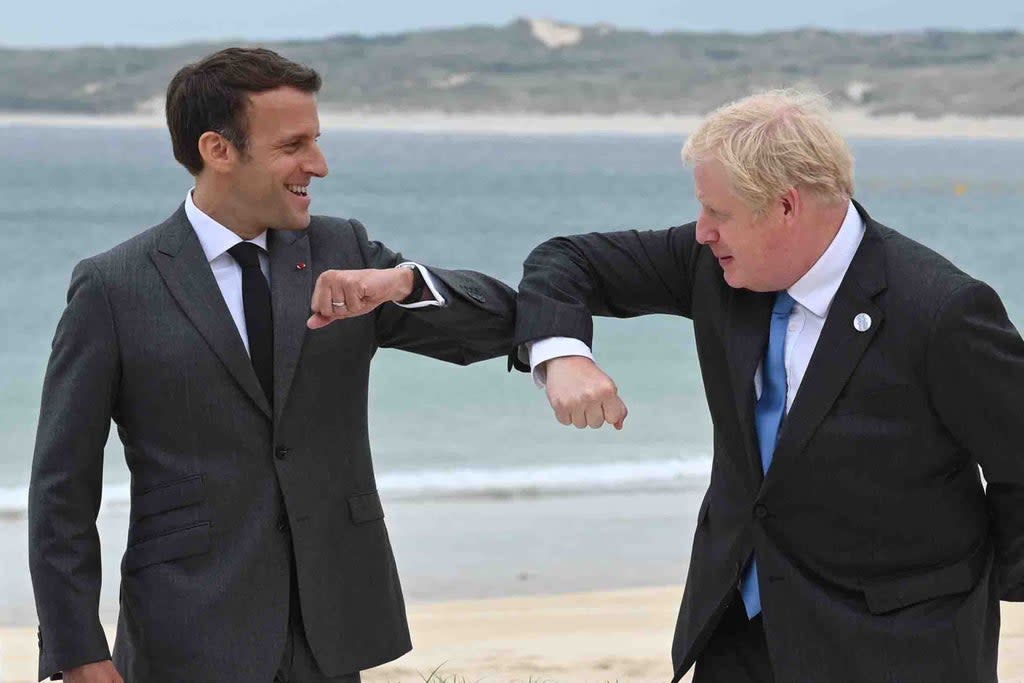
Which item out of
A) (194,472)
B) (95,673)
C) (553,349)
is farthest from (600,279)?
(95,673)

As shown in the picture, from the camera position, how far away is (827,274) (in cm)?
281

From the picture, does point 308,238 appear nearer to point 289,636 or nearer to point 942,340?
point 289,636

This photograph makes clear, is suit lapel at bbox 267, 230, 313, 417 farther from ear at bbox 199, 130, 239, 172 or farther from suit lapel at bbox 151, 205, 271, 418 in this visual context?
ear at bbox 199, 130, 239, 172

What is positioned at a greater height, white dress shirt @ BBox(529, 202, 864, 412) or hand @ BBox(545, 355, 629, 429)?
white dress shirt @ BBox(529, 202, 864, 412)

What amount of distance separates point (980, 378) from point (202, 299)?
4.35 feet

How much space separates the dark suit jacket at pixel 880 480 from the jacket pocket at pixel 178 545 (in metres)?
0.87

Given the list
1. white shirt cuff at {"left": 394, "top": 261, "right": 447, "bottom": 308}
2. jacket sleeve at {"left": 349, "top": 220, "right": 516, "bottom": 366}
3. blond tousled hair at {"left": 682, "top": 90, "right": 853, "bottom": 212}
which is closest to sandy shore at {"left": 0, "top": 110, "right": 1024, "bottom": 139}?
jacket sleeve at {"left": 349, "top": 220, "right": 516, "bottom": 366}

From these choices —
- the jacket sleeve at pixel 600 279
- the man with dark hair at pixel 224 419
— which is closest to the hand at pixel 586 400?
the jacket sleeve at pixel 600 279

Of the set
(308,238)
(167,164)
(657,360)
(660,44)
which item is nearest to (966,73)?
(660,44)

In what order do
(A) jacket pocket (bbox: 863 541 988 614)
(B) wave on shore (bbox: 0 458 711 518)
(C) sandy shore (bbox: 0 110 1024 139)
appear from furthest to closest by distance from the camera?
(C) sandy shore (bbox: 0 110 1024 139)
(B) wave on shore (bbox: 0 458 711 518)
(A) jacket pocket (bbox: 863 541 988 614)

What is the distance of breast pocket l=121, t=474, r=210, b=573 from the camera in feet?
9.61

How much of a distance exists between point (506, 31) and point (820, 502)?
92.7m

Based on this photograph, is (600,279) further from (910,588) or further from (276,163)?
(910,588)

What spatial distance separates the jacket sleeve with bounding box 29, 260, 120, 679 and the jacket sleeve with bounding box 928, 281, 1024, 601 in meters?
1.39
